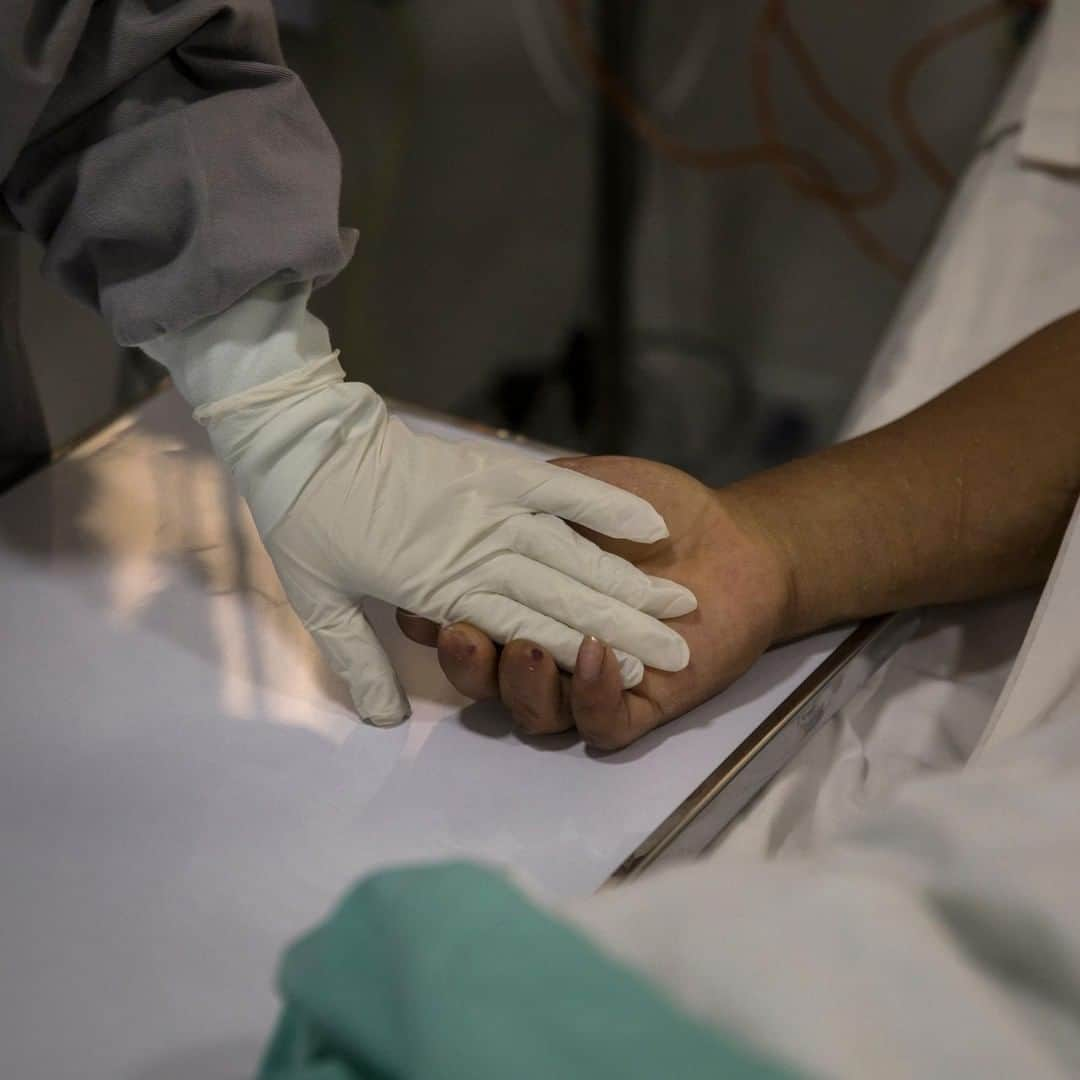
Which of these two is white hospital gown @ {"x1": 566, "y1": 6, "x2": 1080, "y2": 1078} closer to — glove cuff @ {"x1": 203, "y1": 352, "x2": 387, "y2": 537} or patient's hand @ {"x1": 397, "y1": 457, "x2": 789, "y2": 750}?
patient's hand @ {"x1": 397, "y1": 457, "x2": 789, "y2": 750}

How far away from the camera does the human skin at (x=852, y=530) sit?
0.62m

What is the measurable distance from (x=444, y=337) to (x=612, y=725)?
1182 mm

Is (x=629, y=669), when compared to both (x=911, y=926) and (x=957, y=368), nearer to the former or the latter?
(x=911, y=926)

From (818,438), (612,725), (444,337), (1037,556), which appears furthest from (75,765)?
(818,438)

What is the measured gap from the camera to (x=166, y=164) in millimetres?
615

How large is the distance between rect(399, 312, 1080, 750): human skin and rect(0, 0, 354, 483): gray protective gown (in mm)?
192

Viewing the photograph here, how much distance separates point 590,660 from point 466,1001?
0.24 metres

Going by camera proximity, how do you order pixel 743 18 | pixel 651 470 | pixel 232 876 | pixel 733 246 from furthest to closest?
1. pixel 733 246
2. pixel 743 18
3. pixel 651 470
4. pixel 232 876

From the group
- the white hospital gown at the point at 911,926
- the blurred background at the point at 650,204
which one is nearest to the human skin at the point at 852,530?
the white hospital gown at the point at 911,926

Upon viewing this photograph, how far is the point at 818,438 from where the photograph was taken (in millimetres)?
1762

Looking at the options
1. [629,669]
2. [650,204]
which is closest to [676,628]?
[629,669]

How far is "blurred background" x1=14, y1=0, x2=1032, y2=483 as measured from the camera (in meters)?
1.59

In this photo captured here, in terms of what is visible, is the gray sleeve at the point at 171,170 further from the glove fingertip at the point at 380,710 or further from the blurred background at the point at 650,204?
the blurred background at the point at 650,204

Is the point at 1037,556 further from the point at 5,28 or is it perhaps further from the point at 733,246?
the point at 733,246
